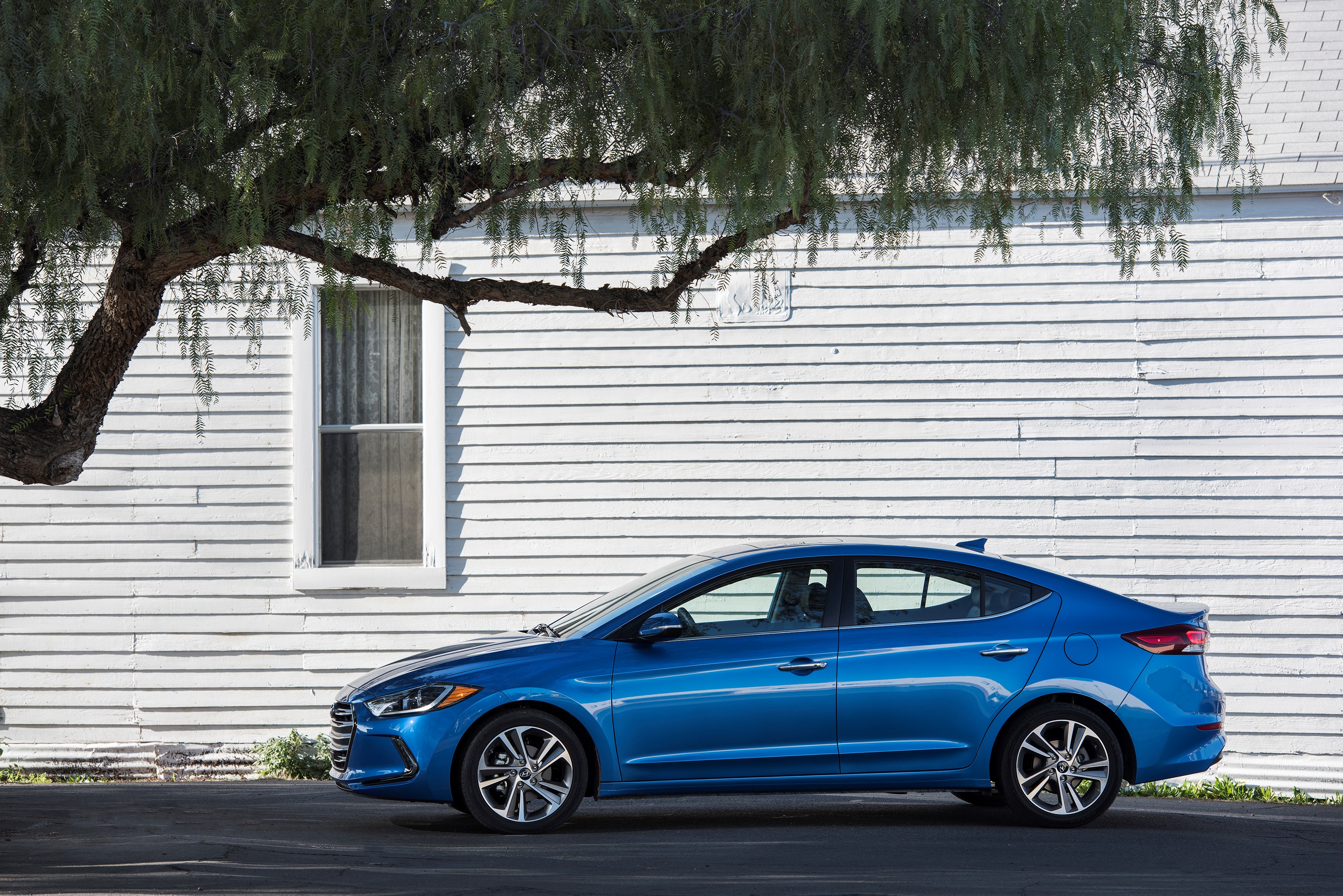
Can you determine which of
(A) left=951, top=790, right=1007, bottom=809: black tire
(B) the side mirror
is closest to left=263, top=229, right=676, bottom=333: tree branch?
(B) the side mirror

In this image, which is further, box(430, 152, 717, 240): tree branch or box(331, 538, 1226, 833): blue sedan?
box(331, 538, 1226, 833): blue sedan

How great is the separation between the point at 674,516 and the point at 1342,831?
4.59 meters

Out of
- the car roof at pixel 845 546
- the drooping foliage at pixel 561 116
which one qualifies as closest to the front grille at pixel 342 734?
the car roof at pixel 845 546

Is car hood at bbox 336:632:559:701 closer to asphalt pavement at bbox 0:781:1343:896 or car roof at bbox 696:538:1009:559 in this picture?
asphalt pavement at bbox 0:781:1343:896

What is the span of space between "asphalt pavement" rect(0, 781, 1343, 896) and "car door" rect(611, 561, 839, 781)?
0.38 meters

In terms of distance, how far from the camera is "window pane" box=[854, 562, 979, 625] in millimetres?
6809

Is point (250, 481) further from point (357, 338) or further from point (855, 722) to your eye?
point (855, 722)

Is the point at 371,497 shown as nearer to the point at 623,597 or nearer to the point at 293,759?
the point at 293,759

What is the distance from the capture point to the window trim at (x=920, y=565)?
22.3 feet

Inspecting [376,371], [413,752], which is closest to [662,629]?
[413,752]

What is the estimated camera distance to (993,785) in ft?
22.3

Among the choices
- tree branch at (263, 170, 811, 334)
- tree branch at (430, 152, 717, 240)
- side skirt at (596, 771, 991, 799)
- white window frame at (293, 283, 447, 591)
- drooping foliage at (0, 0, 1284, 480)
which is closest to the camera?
drooping foliage at (0, 0, 1284, 480)

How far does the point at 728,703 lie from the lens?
21.4 ft

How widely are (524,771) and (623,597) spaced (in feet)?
3.73
